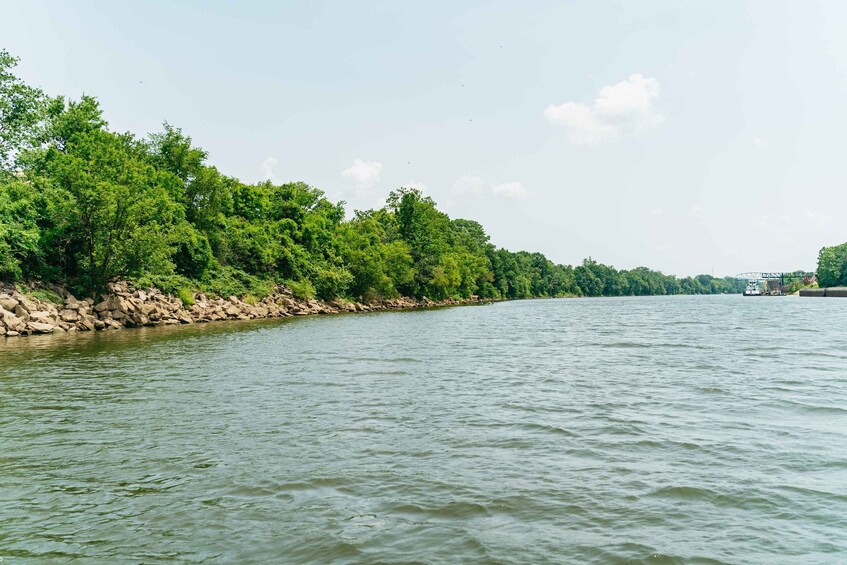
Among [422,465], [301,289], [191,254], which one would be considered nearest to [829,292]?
[301,289]

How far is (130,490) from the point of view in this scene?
890 cm

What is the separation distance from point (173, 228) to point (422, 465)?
50.7 m

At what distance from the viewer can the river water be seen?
7070 mm

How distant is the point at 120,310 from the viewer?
44.6 m

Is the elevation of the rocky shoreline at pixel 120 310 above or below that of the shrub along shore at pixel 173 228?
below

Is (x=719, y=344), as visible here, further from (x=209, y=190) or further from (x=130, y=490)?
(x=209, y=190)

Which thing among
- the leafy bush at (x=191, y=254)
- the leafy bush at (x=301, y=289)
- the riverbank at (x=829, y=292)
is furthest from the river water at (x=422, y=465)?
the riverbank at (x=829, y=292)

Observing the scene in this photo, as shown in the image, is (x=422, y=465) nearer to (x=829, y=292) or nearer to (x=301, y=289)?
(x=301, y=289)

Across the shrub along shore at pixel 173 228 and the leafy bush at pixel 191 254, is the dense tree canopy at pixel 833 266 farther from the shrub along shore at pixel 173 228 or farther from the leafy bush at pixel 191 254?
the leafy bush at pixel 191 254

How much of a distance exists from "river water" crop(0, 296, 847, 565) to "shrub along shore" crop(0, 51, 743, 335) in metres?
24.4

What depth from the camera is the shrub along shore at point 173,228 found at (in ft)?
131

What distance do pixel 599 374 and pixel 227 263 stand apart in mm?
58641

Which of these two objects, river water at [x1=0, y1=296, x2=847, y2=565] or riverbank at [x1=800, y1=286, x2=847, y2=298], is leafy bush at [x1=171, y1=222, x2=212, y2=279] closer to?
river water at [x1=0, y1=296, x2=847, y2=565]

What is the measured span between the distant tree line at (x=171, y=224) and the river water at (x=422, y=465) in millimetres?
24468
